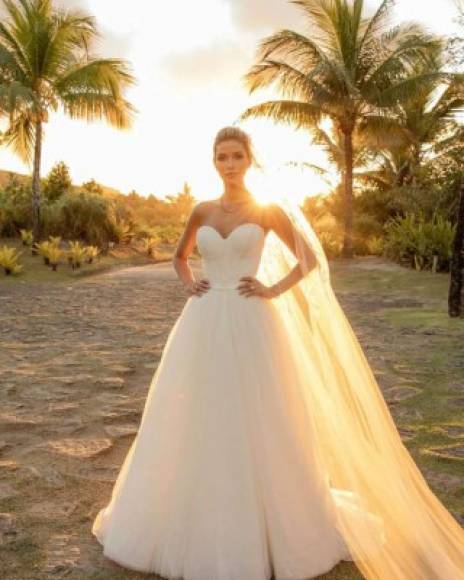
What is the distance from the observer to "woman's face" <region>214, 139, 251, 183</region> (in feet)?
9.41

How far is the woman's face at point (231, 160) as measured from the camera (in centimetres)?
287

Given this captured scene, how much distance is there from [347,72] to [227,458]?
63.1 ft

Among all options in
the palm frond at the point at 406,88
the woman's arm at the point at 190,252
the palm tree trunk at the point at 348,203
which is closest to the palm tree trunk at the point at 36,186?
the palm tree trunk at the point at 348,203

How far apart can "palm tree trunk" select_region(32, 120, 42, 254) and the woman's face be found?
1671 centimetres

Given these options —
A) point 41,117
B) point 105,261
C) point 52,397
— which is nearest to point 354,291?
point 105,261

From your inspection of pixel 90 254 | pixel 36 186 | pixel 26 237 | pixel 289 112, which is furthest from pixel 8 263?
pixel 289 112

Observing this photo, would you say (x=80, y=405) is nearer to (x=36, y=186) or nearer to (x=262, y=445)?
(x=262, y=445)

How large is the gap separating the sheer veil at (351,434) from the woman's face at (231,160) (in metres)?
0.25

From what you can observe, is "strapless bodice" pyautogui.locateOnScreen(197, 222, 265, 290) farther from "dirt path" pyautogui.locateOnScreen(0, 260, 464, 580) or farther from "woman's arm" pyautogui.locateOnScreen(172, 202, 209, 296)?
"dirt path" pyautogui.locateOnScreen(0, 260, 464, 580)

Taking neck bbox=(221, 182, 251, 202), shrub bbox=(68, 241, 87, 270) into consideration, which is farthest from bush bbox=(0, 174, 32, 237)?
neck bbox=(221, 182, 251, 202)

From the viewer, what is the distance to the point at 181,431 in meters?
2.75

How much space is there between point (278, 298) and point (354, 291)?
11.9 metres

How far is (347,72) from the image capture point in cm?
1962

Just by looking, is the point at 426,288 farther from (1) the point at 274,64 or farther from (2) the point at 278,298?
(2) the point at 278,298
